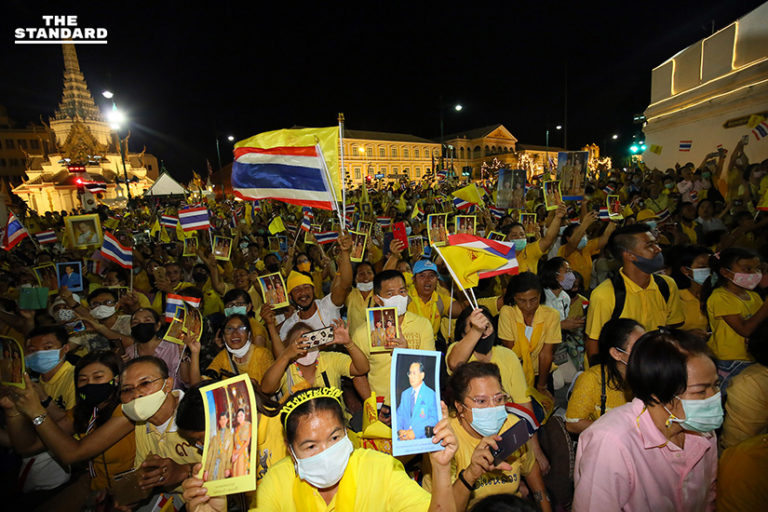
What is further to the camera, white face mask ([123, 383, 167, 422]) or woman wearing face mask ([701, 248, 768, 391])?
woman wearing face mask ([701, 248, 768, 391])

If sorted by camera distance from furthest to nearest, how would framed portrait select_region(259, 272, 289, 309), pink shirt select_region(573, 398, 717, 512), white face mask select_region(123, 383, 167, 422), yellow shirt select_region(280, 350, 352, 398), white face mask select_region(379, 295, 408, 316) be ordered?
framed portrait select_region(259, 272, 289, 309) → white face mask select_region(379, 295, 408, 316) → yellow shirt select_region(280, 350, 352, 398) → white face mask select_region(123, 383, 167, 422) → pink shirt select_region(573, 398, 717, 512)

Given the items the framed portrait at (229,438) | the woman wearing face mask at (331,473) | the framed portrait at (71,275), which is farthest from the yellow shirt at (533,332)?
the framed portrait at (71,275)

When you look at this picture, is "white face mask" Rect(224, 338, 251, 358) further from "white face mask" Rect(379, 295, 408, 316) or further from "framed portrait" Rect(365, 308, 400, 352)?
"white face mask" Rect(379, 295, 408, 316)

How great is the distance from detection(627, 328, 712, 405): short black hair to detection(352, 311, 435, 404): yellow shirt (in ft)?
6.53

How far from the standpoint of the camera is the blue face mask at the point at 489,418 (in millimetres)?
2455

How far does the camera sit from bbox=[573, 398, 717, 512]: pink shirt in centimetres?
205

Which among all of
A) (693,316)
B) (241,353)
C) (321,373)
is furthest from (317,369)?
(693,316)

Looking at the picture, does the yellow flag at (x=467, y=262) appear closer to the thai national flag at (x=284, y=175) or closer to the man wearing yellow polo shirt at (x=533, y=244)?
the thai national flag at (x=284, y=175)

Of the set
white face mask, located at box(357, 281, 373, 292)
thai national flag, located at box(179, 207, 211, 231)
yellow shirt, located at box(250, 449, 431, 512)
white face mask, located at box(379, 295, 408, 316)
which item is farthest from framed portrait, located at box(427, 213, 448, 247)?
thai national flag, located at box(179, 207, 211, 231)

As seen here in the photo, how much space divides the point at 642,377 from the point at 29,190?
7671 cm

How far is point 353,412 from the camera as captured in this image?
4754 mm

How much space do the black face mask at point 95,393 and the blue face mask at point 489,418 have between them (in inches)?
129

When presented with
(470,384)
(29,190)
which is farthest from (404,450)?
(29,190)

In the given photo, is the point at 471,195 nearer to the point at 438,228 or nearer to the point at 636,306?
the point at 438,228
